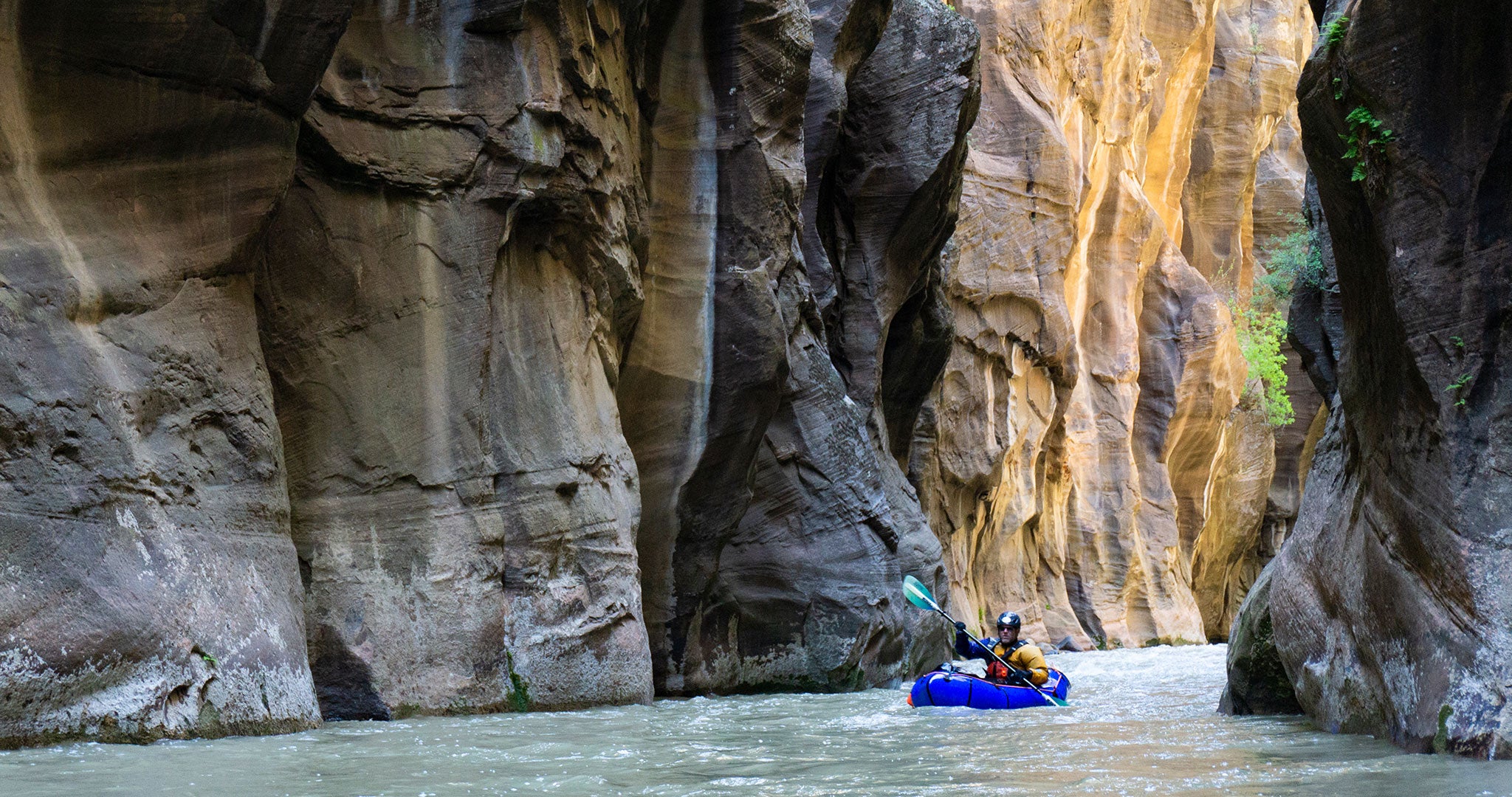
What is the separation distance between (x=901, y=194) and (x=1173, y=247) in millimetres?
18152

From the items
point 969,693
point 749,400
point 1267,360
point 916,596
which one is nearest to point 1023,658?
point 969,693

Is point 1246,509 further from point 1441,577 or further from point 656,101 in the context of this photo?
point 1441,577

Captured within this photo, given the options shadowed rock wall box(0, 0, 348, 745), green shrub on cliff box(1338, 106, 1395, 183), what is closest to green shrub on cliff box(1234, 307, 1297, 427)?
green shrub on cliff box(1338, 106, 1395, 183)

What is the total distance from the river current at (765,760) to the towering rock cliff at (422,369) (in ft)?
2.41

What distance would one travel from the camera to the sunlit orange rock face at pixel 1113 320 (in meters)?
24.6

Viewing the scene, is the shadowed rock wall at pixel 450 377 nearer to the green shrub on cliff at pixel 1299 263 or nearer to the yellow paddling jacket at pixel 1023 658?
the yellow paddling jacket at pixel 1023 658

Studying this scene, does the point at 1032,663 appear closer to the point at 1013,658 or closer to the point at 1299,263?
the point at 1013,658

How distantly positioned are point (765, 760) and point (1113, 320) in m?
25.3

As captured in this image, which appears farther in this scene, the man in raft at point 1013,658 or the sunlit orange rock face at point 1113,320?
the sunlit orange rock face at point 1113,320

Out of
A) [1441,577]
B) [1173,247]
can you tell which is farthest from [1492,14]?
[1173,247]

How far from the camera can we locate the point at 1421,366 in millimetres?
7070

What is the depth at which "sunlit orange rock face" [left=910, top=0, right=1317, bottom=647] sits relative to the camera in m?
24.6

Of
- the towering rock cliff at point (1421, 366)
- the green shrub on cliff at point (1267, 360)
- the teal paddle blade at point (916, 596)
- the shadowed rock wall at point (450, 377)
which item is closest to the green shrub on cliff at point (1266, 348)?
the green shrub on cliff at point (1267, 360)

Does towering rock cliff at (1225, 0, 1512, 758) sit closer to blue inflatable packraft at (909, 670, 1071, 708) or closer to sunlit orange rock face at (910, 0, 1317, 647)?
blue inflatable packraft at (909, 670, 1071, 708)
